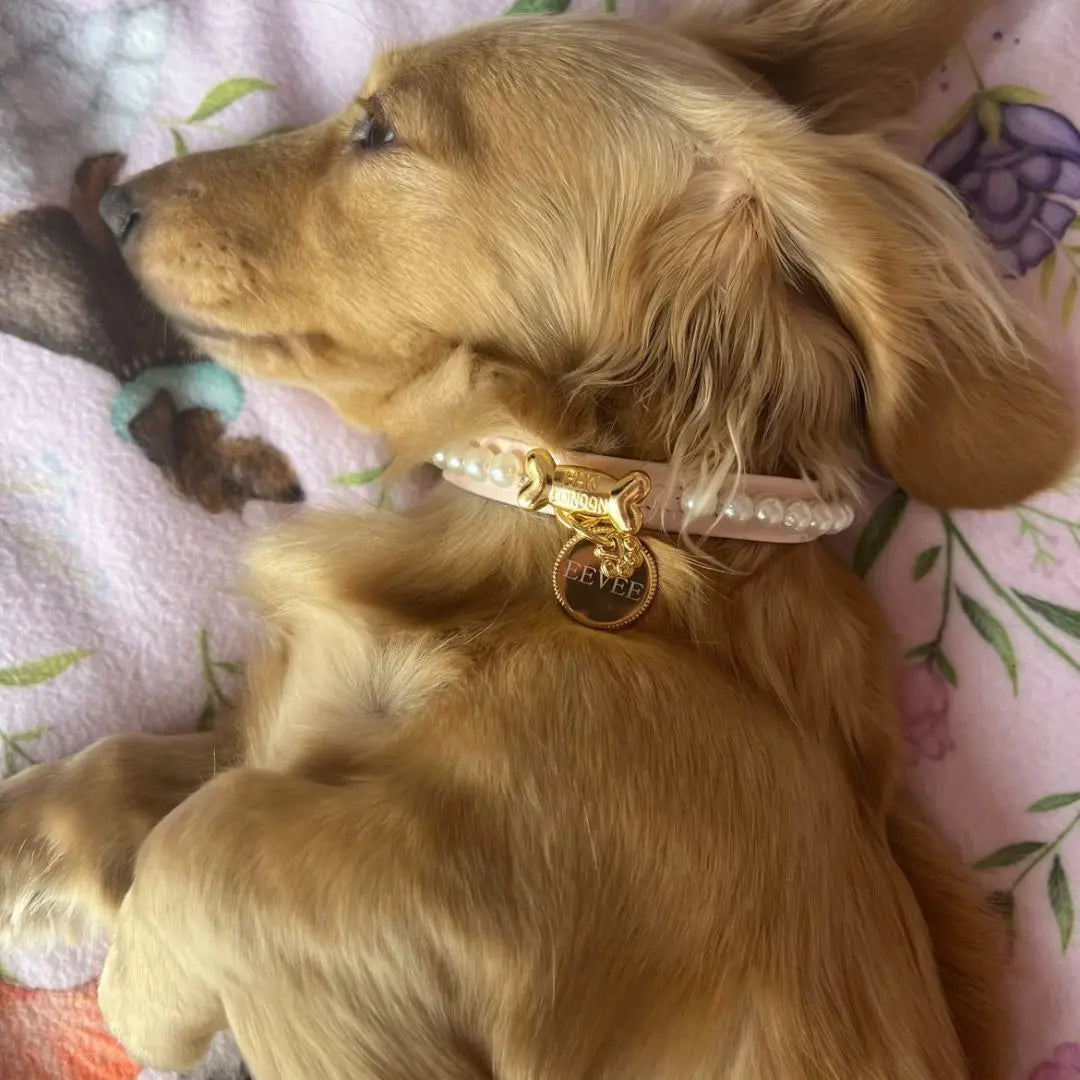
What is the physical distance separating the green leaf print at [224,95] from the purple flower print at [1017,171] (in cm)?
116

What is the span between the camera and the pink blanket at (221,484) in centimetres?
148

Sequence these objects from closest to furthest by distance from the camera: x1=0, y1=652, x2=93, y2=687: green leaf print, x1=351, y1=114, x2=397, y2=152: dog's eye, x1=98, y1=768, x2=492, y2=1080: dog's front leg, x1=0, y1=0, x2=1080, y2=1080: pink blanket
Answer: x1=98, y1=768, x2=492, y2=1080: dog's front leg → x1=351, y1=114, x2=397, y2=152: dog's eye → x1=0, y1=0, x2=1080, y2=1080: pink blanket → x1=0, y1=652, x2=93, y2=687: green leaf print

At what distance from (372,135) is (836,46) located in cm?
71

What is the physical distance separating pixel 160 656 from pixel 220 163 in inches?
29.5

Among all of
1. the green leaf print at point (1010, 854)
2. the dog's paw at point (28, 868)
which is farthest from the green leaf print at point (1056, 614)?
the dog's paw at point (28, 868)

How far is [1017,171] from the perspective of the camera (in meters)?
1.58

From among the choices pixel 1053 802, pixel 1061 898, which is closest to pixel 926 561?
pixel 1053 802

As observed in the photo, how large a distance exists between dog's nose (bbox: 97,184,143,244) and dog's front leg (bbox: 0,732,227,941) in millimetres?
734

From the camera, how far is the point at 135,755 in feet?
4.88

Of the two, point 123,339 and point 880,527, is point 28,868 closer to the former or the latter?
point 123,339

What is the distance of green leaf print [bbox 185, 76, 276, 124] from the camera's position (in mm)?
1736

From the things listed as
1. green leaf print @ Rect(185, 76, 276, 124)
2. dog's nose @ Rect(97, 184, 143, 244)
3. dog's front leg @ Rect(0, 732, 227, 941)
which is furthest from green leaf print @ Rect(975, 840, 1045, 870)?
green leaf print @ Rect(185, 76, 276, 124)

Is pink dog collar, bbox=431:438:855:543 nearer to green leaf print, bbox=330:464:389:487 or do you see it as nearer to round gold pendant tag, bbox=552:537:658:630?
round gold pendant tag, bbox=552:537:658:630

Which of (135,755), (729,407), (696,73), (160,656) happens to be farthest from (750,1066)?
(696,73)
